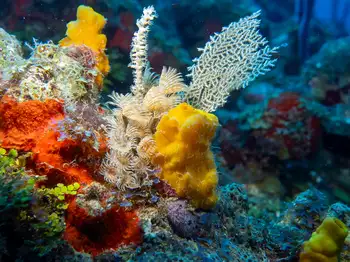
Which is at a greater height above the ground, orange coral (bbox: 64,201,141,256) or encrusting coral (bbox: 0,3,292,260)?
encrusting coral (bbox: 0,3,292,260)

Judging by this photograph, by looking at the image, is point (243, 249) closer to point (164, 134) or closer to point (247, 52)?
point (164, 134)

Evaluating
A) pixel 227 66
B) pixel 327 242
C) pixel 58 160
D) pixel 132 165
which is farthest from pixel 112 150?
pixel 327 242

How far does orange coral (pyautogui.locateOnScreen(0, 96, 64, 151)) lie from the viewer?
2.37 m

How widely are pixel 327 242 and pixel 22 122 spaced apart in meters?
2.84

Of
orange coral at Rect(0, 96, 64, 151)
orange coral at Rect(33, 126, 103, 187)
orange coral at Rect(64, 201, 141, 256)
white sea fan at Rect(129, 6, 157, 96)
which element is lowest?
orange coral at Rect(64, 201, 141, 256)

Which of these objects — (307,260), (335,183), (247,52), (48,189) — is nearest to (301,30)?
(335,183)

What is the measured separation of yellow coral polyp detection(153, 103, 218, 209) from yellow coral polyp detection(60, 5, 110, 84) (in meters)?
1.50

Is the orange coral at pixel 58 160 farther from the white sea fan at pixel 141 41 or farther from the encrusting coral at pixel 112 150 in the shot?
the white sea fan at pixel 141 41

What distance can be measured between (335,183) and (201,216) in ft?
20.2

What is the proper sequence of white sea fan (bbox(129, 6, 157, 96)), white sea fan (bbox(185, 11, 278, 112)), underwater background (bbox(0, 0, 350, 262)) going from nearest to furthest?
1. underwater background (bbox(0, 0, 350, 262))
2. white sea fan (bbox(129, 6, 157, 96))
3. white sea fan (bbox(185, 11, 278, 112))

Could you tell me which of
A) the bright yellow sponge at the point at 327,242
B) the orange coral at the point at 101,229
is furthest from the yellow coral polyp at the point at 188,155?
the bright yellow sponge at the point at 327,242

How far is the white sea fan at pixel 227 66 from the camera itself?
295cm

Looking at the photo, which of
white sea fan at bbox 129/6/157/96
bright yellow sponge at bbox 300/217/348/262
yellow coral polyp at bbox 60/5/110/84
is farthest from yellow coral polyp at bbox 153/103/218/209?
yellow coral polyp at bbox 60/5/110/84

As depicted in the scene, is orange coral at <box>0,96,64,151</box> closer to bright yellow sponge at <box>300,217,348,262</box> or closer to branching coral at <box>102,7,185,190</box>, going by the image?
branching coral at <box>102,7,185,190</box>
